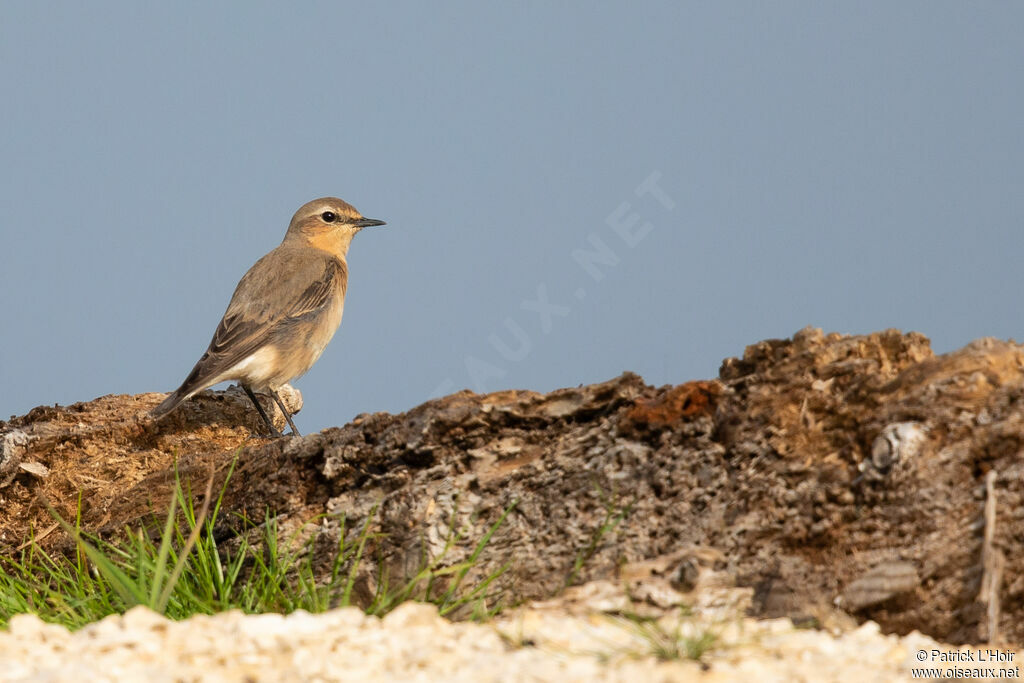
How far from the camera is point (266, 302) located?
971cm

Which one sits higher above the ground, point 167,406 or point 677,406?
point 167,406

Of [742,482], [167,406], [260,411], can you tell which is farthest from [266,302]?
[742,482]

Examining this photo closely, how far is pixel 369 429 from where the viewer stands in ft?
21.7

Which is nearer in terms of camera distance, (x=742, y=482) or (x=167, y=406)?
(x=742, y=482)

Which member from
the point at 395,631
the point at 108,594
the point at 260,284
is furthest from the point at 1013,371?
the point at 260,284

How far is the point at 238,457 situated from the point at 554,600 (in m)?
3.04

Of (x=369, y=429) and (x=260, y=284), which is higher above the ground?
(x=260, y=284)

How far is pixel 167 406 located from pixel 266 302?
1.63 m

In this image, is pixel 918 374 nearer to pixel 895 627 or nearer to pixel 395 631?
pixel 895 627

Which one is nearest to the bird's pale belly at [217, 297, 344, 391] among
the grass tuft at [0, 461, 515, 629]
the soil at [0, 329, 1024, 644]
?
the soil at [0, 329, 1024, 644]

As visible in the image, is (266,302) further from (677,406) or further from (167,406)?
(677,406)

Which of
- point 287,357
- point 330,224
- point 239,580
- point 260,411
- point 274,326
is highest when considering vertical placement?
point 330,224

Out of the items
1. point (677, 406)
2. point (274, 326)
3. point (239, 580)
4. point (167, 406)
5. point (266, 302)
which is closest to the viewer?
point (677, 406)

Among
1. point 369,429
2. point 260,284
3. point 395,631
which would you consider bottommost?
point 395,631
